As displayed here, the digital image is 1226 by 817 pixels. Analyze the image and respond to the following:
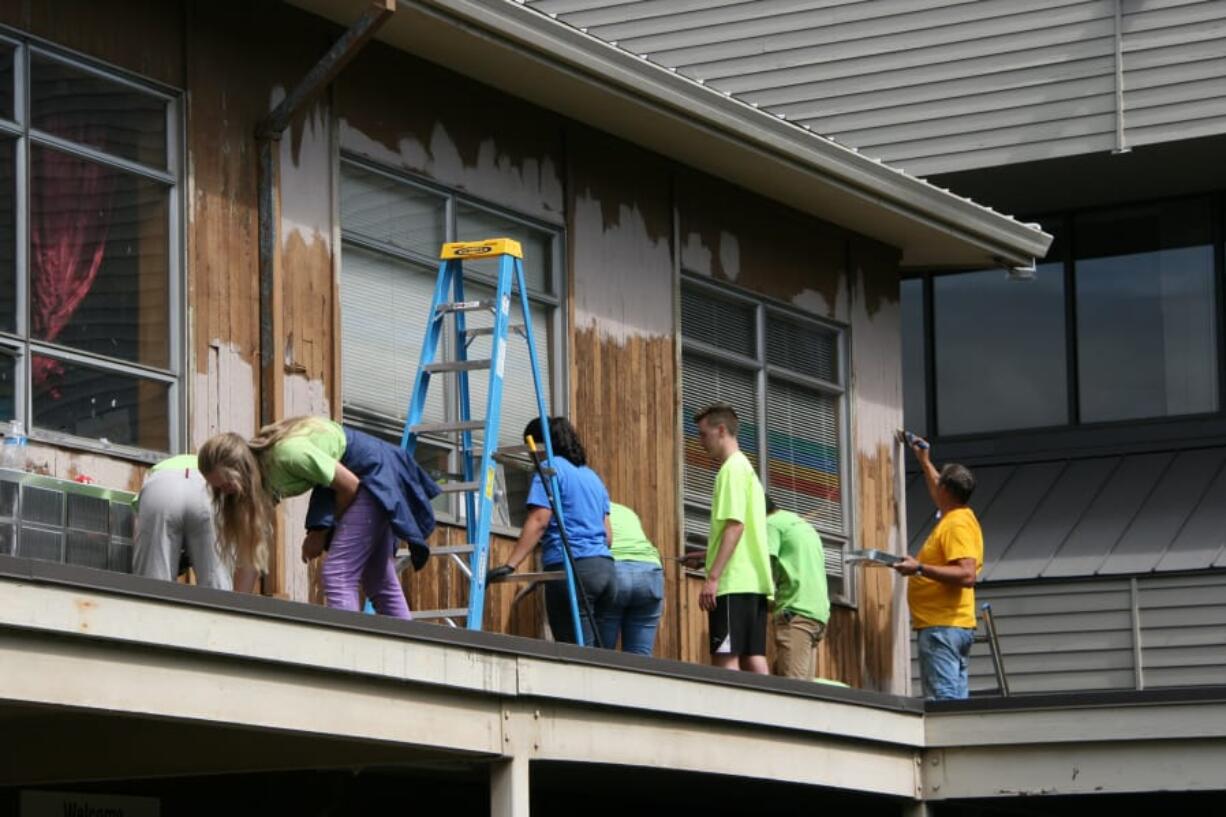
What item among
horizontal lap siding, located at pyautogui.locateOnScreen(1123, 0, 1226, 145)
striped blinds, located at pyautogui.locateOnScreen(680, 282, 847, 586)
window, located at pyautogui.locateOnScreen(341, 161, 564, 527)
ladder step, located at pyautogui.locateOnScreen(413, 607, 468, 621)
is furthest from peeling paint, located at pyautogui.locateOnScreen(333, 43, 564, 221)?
horizontal lap siding, located at pyautogui.locateOnScreen(1123, 0, 1226, 145)

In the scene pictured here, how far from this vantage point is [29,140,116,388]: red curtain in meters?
10.3

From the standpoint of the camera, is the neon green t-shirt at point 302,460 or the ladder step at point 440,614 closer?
the neon green t-shirt at point 302,460

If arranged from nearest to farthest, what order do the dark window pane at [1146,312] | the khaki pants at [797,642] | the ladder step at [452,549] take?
the ladder step at [452,549]
the khaki pants at [797,642]
the dark window pane at [1146,312]

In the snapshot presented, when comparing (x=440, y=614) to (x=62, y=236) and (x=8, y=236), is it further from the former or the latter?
(x=8, y=236)

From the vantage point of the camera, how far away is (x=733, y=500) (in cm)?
1234

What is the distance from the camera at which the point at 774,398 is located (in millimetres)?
15180

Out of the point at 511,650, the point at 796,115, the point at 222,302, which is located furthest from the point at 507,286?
the point at 796,115

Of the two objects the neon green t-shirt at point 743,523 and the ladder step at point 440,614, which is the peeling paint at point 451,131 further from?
the ladder step at point 440,614

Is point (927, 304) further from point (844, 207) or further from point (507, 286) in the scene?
point (507, 286)

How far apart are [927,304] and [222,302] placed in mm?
11565

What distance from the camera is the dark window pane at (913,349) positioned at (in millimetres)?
21578

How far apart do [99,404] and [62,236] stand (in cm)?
71

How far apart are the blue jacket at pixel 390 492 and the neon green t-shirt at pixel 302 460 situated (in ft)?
0.80

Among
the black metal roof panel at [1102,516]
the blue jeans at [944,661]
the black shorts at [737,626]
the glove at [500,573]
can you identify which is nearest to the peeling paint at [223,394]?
the glove at [500,573]
